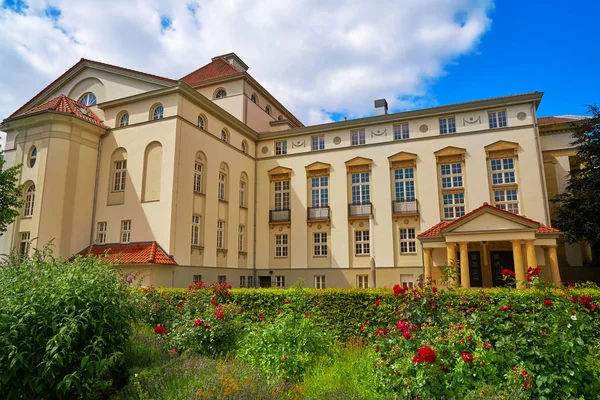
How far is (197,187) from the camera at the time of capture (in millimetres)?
24656

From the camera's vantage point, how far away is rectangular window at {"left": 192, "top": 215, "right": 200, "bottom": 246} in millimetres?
23844

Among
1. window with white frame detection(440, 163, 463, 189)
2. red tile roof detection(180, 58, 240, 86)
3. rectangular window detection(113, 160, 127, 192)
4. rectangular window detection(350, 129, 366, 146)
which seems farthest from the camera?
red tile roof detection(180, 58, 240, 86)

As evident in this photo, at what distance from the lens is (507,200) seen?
1018 inches

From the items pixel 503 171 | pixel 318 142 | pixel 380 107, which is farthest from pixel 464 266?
pixel 380 107

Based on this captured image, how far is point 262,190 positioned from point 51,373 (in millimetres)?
25122

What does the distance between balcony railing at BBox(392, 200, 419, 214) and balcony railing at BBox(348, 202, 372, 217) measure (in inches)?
66.7

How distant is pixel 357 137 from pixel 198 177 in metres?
11.8

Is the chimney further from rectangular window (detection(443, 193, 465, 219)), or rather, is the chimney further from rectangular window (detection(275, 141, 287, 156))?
rectangular window (detection(443, 193, 465, 219))

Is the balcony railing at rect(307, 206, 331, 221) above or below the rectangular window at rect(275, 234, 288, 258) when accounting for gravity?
above

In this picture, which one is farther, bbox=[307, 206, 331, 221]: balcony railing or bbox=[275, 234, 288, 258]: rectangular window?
bbox=[275, 234, 288, 258]: rectangular window

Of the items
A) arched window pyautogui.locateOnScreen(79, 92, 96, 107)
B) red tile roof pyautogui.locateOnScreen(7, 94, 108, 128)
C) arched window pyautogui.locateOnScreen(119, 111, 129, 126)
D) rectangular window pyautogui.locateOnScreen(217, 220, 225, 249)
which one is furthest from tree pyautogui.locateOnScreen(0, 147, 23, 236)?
rectangular window pyautogui.locateOnScreen(217, 220, 225, 249)

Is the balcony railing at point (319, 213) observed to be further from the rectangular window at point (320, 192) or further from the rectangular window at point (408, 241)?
the rectangular window at point (408, 241)

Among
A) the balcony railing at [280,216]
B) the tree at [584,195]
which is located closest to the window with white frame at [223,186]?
the balcony railing at [280,216]

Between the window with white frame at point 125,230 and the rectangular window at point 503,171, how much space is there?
22.7 meters
